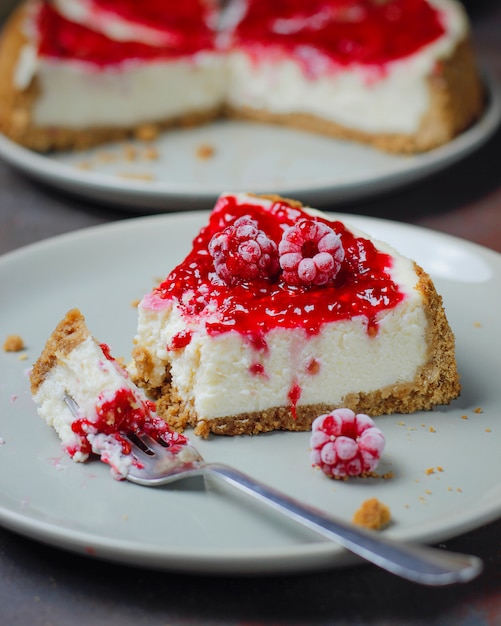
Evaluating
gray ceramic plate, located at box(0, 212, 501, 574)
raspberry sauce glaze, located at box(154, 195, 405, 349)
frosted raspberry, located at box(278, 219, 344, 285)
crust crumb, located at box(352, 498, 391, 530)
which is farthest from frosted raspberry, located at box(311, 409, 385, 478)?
frosted raspberry, located at box(278, 219, 344, 285)

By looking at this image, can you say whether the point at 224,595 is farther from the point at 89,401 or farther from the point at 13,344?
the point at 13,344

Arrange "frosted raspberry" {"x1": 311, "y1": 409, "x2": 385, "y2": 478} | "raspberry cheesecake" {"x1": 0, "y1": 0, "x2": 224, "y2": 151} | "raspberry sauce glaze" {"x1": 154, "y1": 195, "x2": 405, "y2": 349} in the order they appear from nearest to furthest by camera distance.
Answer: "frosted raspberry" {"x1": 311, "y1": 409, "x2": 385, "y2": 478} < "raspberry sauce glaze" {"x1": 154, "y1": 195, "x2": 405, "y2": 349} < "raspberry cheesecake" {"x1": 0, "y1": 0, "x2": 224, "y2": 151}

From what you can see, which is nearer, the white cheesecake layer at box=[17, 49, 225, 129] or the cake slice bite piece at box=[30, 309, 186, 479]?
the cake slice bite piece at box=[30, 309, 186, 479]

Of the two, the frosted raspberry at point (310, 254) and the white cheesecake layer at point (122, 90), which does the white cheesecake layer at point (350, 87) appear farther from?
the frosted raspberry at point (310, 254)

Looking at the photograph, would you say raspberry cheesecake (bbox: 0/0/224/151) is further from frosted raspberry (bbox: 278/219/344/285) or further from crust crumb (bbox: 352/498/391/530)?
crust crumb (bbox: 352/498/391/530)

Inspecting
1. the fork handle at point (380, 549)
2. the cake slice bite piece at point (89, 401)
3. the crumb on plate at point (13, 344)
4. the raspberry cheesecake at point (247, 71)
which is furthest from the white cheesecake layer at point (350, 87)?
the fork handle at point (380, 549)

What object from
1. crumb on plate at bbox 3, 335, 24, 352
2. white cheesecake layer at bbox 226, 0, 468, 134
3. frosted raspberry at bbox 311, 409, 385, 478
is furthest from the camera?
white cheesecake layer at bbox 226, 0, 468, 134

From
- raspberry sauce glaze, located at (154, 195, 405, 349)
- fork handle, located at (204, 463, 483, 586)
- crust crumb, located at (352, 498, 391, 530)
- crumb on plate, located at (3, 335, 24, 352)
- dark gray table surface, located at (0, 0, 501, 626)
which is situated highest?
raspberry sauce glaze, located at (154, 195, 405, 349)

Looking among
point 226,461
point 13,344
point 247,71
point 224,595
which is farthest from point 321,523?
point 247,71

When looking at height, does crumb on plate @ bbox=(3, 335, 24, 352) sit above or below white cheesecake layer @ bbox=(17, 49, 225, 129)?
below
